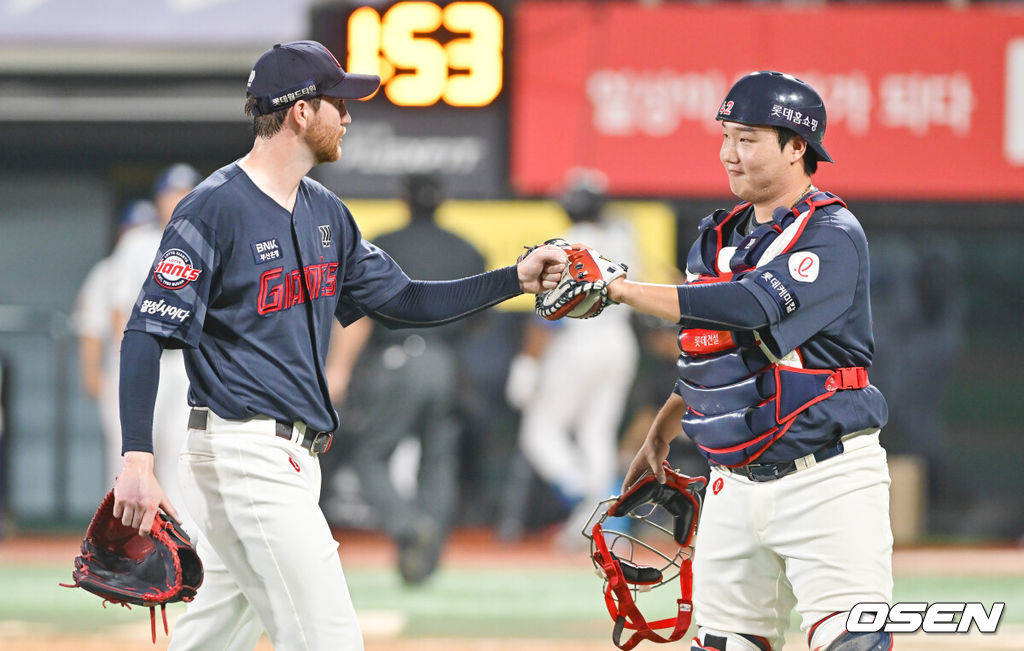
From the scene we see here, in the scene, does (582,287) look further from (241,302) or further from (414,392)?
(414,392)

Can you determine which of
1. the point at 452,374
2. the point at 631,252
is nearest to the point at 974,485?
the point at 631,252

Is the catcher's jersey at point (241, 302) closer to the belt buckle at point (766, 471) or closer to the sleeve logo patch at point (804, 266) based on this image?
the belt buckle at point (766, 471)

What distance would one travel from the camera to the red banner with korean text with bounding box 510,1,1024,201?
9.11m

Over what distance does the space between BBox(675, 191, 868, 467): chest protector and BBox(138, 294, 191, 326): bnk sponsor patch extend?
130 cm

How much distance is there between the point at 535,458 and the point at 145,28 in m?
4.22

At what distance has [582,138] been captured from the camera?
9203 mm

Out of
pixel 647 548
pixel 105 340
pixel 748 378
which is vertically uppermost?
pixel 748 378

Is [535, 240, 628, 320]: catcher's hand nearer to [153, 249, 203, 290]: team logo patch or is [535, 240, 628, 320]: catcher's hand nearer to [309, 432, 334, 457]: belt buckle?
[309, 432, 334, 457]: belt buckle

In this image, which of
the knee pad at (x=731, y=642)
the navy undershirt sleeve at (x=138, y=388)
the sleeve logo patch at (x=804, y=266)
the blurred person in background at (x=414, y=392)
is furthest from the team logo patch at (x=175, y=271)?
the blurred person in background at (x=414, y=392)

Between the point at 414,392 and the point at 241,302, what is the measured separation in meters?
3.88

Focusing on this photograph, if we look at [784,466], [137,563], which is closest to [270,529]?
[137,563]

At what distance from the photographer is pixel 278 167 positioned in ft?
11.8

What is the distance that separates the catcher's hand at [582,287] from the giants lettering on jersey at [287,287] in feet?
1.94

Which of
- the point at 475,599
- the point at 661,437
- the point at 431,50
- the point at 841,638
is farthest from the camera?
the point at 431,50
